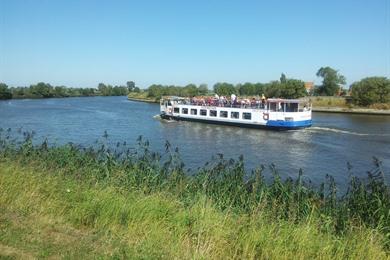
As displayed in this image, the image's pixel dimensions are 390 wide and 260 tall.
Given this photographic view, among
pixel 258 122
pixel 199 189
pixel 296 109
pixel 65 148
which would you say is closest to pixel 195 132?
pixel 258 122

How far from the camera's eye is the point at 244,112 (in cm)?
5744

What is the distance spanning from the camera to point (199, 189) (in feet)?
37.6

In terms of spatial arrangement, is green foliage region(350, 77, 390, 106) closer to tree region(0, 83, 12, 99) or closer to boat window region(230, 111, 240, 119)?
boat window region(230, 111, 240, 119)

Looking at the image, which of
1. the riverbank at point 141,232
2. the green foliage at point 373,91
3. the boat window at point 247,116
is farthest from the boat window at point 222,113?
the riverbank at point 141,232

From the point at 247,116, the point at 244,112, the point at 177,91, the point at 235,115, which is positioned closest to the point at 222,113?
the point at 235,115

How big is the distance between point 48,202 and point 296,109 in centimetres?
4758

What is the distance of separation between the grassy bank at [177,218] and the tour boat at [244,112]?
137 ft

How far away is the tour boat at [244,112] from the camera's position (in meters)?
53.3

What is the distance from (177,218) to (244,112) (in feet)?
163

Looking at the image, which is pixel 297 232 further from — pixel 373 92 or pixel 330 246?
pixel 373 92

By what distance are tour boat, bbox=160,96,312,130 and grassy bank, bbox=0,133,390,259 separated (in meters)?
41.9

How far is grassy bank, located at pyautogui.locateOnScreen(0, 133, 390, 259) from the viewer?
6.99 metres

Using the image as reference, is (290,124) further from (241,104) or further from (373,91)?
(373,91)

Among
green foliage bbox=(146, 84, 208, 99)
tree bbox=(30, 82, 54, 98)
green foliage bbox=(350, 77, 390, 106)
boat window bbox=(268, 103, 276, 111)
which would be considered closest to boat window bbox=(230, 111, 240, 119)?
boat window bbox=(268, 103, 276, 111)
